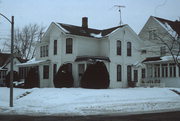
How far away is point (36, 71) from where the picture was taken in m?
33.5

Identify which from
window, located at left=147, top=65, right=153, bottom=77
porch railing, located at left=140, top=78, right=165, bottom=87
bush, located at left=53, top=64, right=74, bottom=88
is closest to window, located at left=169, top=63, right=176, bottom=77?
porch railing, located at left=140, top=78, right=165, bottom=87

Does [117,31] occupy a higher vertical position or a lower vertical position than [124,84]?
higher

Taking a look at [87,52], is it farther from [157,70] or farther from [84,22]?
[157,70]

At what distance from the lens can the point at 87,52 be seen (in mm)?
31656

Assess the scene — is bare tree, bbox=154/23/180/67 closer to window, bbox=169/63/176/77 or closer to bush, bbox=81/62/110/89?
window, bbox=169/63/176/77

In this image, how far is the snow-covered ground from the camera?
17297mm

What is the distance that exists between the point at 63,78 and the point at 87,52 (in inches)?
186

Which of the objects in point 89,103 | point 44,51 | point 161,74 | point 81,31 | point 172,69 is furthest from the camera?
point 161,74

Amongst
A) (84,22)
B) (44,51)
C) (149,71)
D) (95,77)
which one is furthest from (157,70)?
(44,51)

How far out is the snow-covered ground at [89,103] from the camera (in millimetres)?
17297

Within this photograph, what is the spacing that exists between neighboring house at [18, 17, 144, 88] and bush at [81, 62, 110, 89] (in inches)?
73.0

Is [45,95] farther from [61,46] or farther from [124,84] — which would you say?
[124,84]

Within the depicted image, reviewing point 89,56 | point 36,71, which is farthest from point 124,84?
point 36,71

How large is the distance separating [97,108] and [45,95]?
596 centimetres
